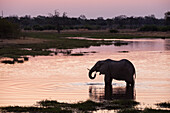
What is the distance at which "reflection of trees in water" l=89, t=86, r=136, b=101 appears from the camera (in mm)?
16094

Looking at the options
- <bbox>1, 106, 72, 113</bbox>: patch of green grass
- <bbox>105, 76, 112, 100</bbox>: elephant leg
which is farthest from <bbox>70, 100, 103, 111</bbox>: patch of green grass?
<bbox>105, 76, 112, 100</bbox>: elephant leg

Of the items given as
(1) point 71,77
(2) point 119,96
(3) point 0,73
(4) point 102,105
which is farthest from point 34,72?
(4) point 102,105

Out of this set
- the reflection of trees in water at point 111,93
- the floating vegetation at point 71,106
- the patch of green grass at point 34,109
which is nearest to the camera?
the patch of green grass at point 34,109

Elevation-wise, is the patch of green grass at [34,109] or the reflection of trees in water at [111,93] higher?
the patch of green grass at [34,109]

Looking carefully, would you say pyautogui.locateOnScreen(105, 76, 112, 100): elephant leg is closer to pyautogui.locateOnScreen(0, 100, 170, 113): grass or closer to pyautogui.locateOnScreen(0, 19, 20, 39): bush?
pyautogui.locateOnScreen(0, 100, 170, 113): grass

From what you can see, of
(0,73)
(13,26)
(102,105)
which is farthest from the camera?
(13,26)

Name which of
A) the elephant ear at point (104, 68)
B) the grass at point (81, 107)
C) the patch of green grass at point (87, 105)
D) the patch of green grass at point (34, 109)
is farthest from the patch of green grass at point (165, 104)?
the elephant ear at point (104, 68)

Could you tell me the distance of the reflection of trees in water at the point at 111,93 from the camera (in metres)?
16.1

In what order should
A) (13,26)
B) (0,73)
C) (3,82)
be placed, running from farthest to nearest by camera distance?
(13,26) → (0,73) → (3,82)

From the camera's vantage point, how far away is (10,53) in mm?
37969

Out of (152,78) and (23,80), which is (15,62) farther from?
(152,78)

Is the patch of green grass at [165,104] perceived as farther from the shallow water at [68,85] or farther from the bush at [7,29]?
the bush at [7,29]

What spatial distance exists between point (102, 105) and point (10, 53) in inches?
987

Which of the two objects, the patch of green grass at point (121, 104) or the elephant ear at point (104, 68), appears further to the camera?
the elephant ear at point (104, 68)
